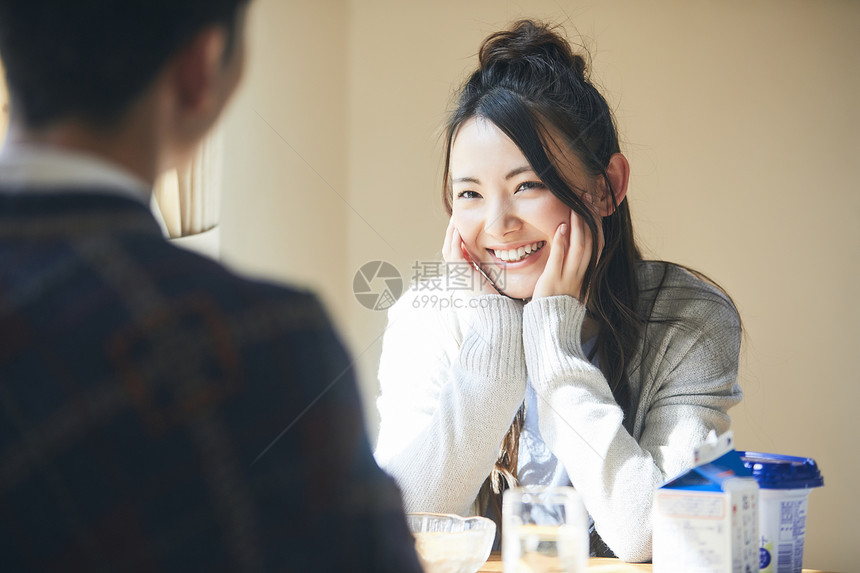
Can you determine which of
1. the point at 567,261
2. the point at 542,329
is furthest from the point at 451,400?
the point at 567,261

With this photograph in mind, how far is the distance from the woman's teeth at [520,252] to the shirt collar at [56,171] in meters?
0.82

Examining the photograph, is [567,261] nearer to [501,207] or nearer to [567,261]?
[567,261]

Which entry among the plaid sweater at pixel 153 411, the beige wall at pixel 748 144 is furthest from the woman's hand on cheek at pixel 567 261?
the beige wall at pixel 748 144

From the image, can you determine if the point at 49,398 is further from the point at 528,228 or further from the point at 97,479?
the point at 528,228

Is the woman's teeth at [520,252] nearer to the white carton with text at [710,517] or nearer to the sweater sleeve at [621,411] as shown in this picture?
the sweater sleeve at [621,411]

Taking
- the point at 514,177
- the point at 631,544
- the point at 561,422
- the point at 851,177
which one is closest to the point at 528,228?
the point at 514,177

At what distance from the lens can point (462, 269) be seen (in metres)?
1.09

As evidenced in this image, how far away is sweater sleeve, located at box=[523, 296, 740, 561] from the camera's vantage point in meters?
0.78

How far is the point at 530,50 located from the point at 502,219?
238mm

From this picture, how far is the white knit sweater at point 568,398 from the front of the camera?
80 centimetres

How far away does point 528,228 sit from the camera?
104cm

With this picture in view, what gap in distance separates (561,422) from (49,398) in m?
0.67

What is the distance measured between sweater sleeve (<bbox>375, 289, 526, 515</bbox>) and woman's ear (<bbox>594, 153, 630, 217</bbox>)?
0.64ft

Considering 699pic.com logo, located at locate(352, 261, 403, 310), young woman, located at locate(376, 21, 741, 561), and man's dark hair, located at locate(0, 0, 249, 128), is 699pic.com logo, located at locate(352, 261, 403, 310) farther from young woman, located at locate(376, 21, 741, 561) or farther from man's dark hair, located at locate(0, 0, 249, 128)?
man's dark hair, located at locate(0, 0, 249, 128)
